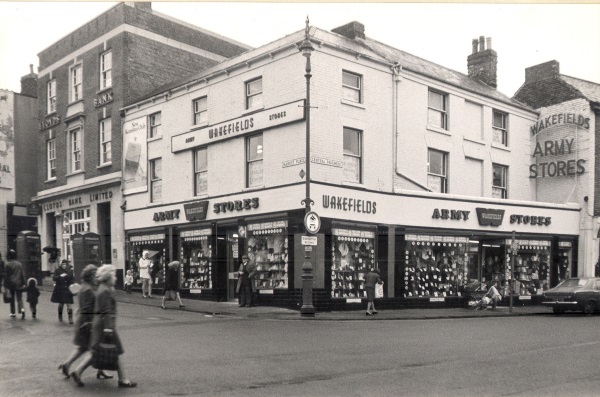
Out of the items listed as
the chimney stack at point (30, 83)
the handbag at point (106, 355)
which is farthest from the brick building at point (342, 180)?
the handbag at point (106, 355)

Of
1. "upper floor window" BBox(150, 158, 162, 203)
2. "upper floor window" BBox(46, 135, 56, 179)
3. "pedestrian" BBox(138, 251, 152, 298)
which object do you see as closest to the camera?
"pedestrian" BBox(138, 251, 152, 298)

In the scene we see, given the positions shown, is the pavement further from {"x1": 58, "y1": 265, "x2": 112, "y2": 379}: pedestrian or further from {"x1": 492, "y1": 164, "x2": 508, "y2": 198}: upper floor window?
{"x1": 58, "y1": 265, "x2": 112, "y2": 379}: pedestrian

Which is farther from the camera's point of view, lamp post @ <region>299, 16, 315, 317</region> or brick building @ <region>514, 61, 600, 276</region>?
brick building @ <region>514, 61, 600, 276</region>

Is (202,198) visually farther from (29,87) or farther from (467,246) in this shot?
(29,87)

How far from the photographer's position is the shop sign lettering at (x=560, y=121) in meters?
30.0

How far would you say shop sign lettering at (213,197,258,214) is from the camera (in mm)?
24188

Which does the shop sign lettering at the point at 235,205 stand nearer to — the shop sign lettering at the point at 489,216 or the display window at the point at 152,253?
the display window at the point at 152,253

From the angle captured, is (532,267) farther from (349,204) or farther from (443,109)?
(349,204)

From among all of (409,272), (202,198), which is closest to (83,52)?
(202,198)

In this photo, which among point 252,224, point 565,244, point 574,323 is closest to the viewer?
point 574,323

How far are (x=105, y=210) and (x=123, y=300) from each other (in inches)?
334

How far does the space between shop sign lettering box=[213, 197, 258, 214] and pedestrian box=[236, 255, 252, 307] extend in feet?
6.18

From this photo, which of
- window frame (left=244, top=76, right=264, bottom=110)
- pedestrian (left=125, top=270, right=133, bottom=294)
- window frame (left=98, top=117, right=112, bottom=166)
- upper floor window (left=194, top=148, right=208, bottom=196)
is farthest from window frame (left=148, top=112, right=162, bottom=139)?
pedestrian (left=125, top=270, right=133, bottom=294)

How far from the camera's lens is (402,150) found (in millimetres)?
25938
